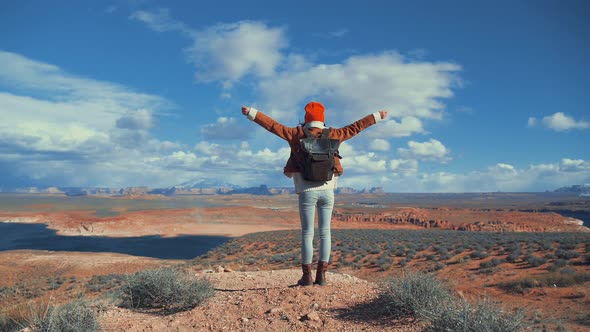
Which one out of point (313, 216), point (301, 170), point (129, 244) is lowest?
point (129, 244)

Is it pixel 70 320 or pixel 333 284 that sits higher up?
pixel 70 320

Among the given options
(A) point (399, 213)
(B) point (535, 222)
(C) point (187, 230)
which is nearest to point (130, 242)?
(C) point (187, 230)

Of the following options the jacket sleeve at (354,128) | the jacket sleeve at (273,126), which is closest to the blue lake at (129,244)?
the jacket sleeve at (273,126)

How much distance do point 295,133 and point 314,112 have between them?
17.9 inches

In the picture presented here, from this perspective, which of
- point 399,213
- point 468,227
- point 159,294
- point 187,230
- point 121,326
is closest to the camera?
point 121,326

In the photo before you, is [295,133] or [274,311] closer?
[274,311]

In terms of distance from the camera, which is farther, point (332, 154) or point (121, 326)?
point (332, 154)

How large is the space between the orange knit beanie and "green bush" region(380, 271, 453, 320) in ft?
8.40

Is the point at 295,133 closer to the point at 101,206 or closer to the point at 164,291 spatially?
the point at 164,291

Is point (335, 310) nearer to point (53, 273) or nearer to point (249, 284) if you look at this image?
point (249, 284)

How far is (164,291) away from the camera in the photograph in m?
5.19

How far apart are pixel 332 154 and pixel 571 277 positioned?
6459 mm

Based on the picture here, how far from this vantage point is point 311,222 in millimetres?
5430

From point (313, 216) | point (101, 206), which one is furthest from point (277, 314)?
point (101, 206)
